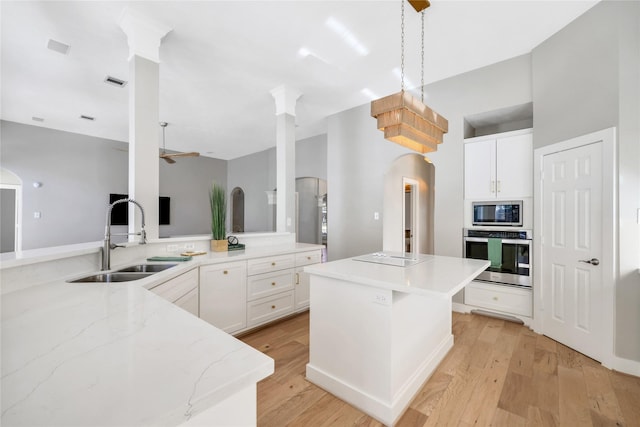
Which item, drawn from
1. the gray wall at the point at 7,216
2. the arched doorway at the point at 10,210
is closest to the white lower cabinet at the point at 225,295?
the arched doorway at the point at 10,210

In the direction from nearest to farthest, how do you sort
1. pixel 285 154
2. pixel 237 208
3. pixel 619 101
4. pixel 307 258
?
1. pixel 619 101
2. pixel 307 258
3. pixel 285 154
4. pixel 237 208

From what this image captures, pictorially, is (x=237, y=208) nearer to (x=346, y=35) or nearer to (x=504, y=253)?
(x=346, y=35)

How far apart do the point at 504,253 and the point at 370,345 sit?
2386 millimetres

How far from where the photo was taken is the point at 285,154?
3922 millimetres

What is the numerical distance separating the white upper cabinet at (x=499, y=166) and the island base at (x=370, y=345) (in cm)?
195

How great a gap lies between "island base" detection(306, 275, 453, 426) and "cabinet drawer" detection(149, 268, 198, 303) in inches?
38.7

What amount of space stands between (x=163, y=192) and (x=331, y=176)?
4859 millimetres

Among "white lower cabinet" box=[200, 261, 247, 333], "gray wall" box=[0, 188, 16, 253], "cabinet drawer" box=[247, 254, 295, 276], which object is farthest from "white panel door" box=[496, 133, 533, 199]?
"gray wall" box=[0, 188, 16, 253]

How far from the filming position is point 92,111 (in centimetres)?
468

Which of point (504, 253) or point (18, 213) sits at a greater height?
point (18, 213)

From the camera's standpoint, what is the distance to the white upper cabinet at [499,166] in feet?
10.1

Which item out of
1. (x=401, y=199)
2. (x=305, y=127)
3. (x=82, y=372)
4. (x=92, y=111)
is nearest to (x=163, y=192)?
(x=92, y=111)

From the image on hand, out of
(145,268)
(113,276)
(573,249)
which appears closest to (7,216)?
(145,268)

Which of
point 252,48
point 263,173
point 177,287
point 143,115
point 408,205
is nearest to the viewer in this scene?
point 177,287
